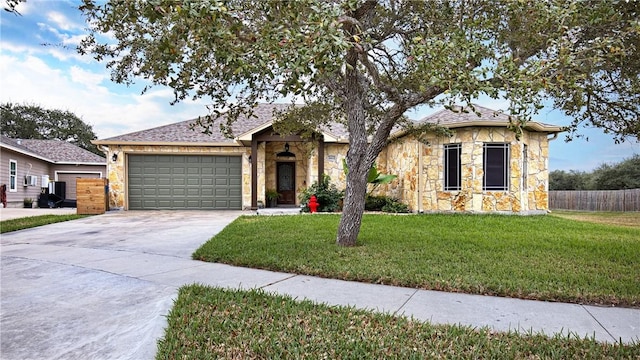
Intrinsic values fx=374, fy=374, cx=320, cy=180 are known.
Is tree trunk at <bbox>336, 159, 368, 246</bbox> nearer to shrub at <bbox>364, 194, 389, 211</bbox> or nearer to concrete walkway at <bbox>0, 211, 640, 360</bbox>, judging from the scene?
concrete walkway at <bbox>0, 211, 640, 360</bbox>

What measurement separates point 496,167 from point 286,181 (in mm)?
8676

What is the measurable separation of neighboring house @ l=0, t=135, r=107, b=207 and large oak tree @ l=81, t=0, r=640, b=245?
628 inches

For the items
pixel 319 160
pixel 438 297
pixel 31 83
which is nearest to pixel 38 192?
pixel 31 83

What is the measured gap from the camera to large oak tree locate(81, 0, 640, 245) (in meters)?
3.67

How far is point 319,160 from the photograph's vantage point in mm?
14352

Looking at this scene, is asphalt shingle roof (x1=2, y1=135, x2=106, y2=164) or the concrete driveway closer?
the concrete driveway

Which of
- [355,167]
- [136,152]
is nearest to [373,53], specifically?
[355,167]

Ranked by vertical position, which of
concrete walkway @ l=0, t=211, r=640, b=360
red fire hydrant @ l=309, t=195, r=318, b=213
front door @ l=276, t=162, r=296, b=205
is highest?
front door @ l=276, t=162, r=296, b=205

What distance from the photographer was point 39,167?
21.1 m

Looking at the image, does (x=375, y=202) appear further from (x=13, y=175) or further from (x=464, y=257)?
(x=13, y=175)

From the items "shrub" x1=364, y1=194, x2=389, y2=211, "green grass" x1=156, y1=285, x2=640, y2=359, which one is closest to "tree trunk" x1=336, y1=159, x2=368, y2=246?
"green grass" x1=156, y1=285, x2=640, y2=359

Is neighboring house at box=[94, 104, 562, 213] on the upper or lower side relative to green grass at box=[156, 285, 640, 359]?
upper

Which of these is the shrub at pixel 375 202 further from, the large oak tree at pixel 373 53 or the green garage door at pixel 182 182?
the large oak tree at pixel 373 53

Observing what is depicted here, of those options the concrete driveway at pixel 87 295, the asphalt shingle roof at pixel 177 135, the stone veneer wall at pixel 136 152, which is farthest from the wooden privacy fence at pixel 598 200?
the concrete driveway at pixel 87 295
